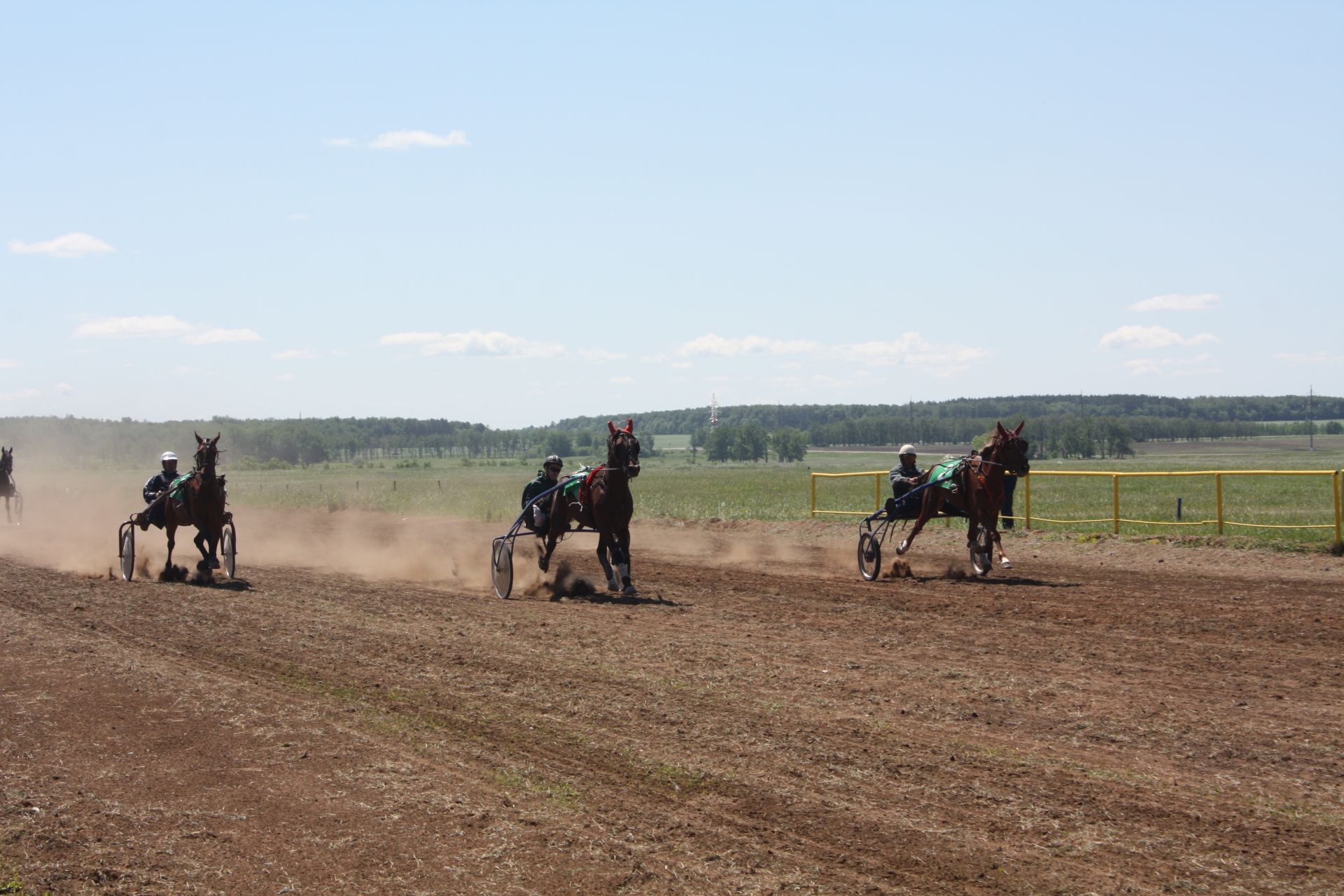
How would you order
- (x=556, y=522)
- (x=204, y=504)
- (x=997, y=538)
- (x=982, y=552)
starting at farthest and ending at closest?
1. (x=204, y=504)
2. (x=982, y=552)
3. (x=997, y=538)
4. (x=556, y=522)

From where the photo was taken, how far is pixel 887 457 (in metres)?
104

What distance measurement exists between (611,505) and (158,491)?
29.1ft

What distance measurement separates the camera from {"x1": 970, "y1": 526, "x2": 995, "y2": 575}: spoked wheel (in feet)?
57.1

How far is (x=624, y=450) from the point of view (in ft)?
49.9

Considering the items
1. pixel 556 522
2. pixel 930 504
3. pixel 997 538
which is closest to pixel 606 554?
pixel 556 522

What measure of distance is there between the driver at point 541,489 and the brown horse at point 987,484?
5.87m

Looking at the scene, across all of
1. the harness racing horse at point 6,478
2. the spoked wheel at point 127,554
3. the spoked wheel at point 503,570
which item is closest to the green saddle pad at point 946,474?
the spoked wheel at point 503,570

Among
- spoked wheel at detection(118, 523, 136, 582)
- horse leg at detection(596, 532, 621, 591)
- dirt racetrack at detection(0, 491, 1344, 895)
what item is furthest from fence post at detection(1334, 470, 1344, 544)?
spoked wheel at detection(118, 523, 136, 582)

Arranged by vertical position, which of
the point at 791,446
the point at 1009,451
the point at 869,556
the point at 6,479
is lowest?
the point at 869,556

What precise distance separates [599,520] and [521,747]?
785 cm

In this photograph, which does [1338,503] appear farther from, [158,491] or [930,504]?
[158,491]

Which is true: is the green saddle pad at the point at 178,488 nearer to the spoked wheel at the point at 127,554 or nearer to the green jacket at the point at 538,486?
the spoked wheel at the point at 127,554

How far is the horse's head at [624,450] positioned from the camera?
15.1 meters

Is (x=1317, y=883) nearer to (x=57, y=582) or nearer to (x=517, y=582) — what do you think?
(x=517, y=582)
